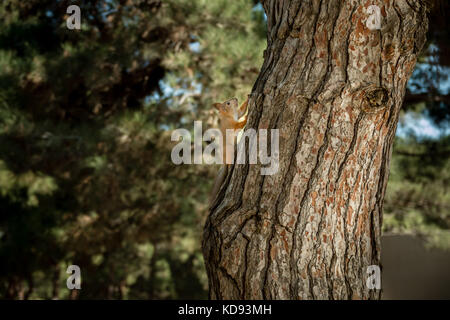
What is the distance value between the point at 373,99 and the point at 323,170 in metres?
0.22

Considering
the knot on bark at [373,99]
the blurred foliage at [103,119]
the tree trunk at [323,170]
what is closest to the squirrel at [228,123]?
the tree trunk at [323,170]

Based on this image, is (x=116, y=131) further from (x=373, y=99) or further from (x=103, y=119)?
(x=373, y=99)

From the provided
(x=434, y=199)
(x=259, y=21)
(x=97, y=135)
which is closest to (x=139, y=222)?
(x=97, y=135)

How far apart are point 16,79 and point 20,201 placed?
1522mm

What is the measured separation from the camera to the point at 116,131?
10.8 ft

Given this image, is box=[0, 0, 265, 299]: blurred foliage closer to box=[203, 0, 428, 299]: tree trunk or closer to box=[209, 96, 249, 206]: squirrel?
→ box=[209, 96, 249, 206]: squirrel

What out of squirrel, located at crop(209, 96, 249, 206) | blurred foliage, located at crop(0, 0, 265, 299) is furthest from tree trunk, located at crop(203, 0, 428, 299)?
blurred foliage, located at crop(0, 0, 265, 299)

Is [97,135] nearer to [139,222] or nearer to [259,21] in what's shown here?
[139,222]

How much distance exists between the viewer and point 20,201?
14.6ft

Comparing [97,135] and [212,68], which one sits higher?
[212,68]

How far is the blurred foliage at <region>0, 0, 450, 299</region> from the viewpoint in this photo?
339 cm

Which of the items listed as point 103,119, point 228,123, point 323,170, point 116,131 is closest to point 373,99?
point 323,170
